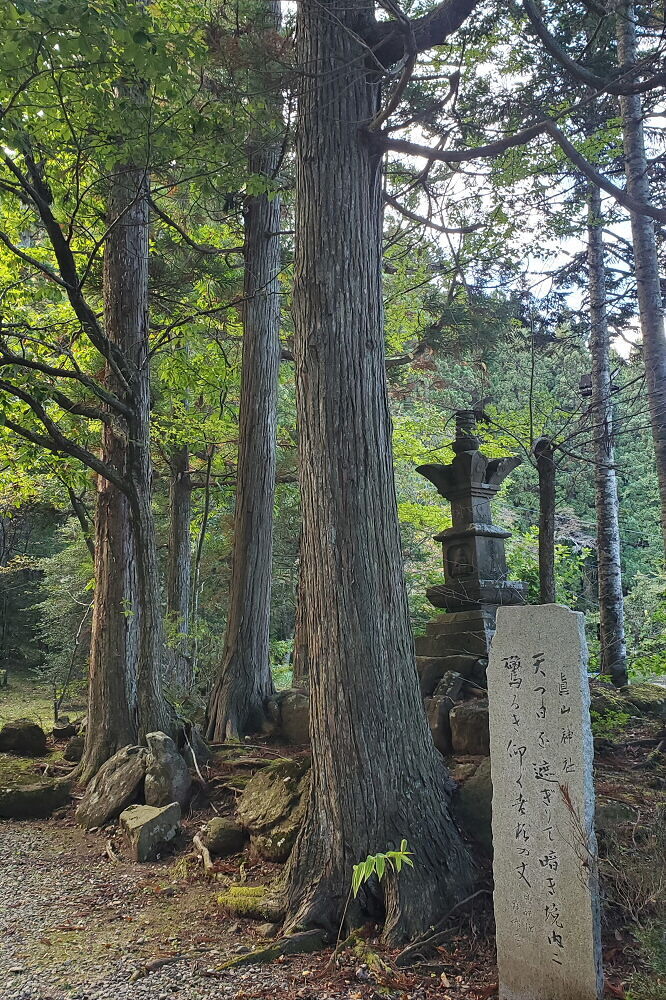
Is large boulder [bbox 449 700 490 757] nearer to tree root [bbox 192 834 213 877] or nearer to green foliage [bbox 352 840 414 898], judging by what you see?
green foliage [bbox 352 840 414 898]

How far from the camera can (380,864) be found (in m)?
3.46

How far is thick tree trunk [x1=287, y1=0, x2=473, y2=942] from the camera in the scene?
400 cm

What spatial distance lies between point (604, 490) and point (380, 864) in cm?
653

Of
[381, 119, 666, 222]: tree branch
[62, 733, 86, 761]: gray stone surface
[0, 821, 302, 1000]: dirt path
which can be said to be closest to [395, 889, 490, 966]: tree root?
[0, 821, 302, 1000]: dirt path

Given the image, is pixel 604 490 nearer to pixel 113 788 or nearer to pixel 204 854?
pixel 204 854

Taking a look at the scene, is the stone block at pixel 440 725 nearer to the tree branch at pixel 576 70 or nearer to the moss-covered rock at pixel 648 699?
the moss-covered rock at pixel 648 699

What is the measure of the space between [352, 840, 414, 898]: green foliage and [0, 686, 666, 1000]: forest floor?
1.34 feet

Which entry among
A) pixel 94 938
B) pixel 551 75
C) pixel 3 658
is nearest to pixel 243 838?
pixel 94 938

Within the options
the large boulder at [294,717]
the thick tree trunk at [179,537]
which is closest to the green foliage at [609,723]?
the large boulder at [294,717]

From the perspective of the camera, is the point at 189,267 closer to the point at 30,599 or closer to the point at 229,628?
the point at 229,628

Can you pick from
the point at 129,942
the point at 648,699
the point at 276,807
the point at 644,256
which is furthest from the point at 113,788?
the point at 644,256

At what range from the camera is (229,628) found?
310 inches

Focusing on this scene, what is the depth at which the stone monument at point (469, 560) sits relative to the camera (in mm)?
6355

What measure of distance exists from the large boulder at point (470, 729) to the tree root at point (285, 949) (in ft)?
6.20
